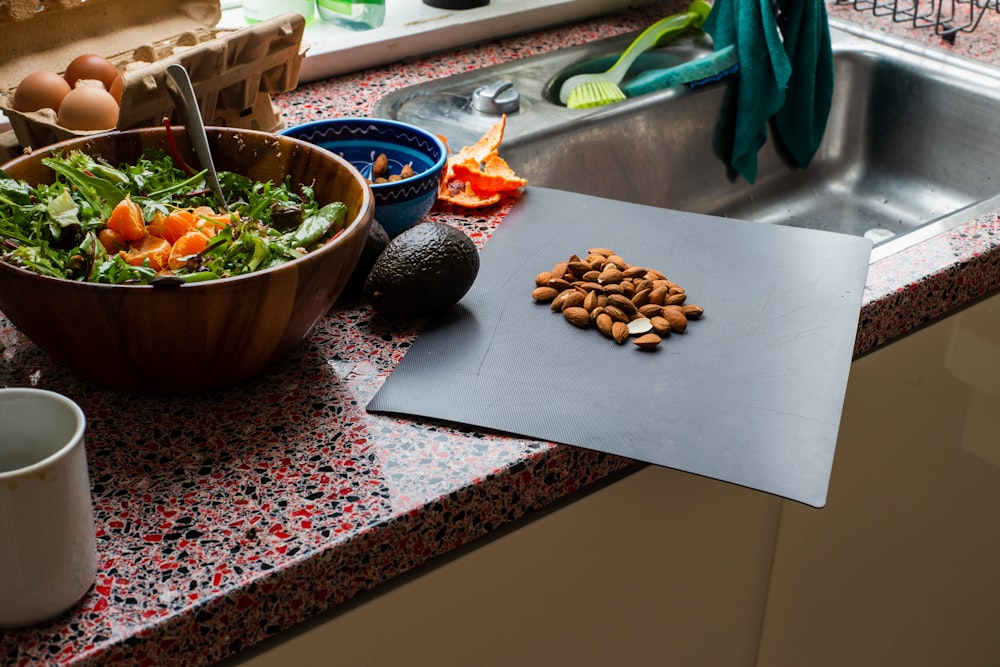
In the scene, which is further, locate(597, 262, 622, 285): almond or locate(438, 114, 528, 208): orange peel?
locate(438, 114, 528, 208): orange peel

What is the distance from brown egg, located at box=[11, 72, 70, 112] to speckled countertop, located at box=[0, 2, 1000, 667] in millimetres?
224

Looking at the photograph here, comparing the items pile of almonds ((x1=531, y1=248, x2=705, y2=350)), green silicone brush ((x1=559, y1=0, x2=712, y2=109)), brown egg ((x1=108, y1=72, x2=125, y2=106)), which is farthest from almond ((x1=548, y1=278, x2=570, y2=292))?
green silicone brush ((x1=559, y1=0, x2=712, y2=109))

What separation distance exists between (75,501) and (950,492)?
996 mm

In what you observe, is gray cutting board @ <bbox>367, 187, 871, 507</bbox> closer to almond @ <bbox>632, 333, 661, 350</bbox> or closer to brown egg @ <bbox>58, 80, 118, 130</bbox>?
almond @ <bbox>632, 333, 661, 350</bbox>

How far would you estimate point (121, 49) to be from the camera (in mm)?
1089

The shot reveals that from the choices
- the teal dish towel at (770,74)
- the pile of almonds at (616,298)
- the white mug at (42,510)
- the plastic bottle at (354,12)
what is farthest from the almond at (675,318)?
the plastic bottle at (354,12)

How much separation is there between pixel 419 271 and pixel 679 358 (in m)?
0.23

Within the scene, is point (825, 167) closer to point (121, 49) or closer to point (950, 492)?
point (950, 492)

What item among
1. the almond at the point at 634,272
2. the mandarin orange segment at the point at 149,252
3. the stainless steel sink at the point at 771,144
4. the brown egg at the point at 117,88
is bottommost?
the stainless steel sink at the point at 771,144

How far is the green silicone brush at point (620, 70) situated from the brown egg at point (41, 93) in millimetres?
717

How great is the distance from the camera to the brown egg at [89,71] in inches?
39.4

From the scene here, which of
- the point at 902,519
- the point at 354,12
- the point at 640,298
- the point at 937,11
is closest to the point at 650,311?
the point at 640,298

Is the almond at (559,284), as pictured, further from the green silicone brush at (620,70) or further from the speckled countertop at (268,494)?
the green silicone brush at (620,70)

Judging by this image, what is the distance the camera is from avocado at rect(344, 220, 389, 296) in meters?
0.92
